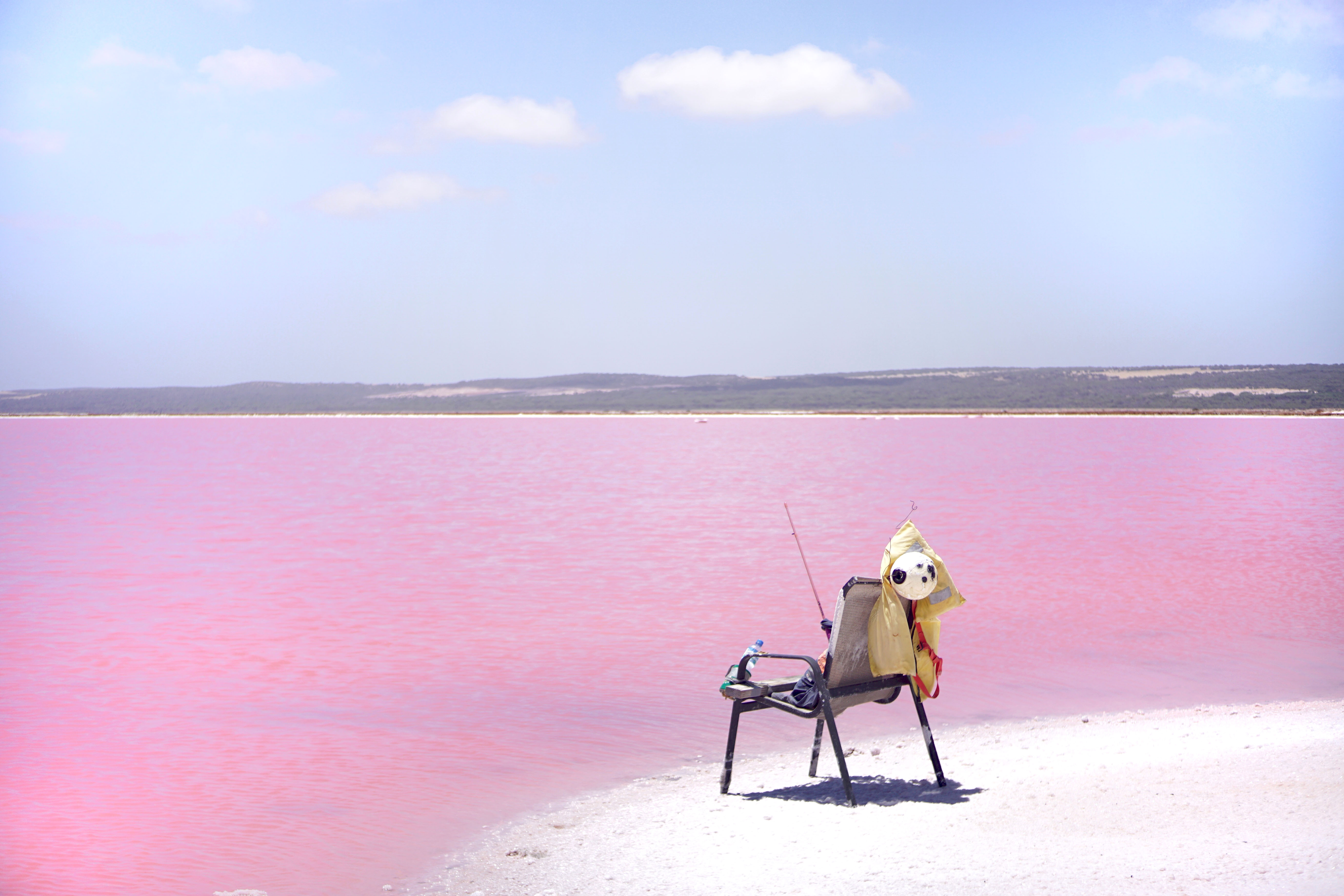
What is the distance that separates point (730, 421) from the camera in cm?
13975

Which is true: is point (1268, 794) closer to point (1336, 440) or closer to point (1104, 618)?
point (1104, 618)

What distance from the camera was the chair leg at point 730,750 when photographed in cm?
684

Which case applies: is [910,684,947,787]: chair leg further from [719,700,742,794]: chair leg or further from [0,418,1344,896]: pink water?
[0,418,1344,896]: pink water

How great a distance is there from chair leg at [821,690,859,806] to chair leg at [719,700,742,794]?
0.46 m

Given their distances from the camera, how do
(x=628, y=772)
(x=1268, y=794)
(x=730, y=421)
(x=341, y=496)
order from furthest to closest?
(x=730, y=421) < (x=341, y=496) < (x=628, y=772) < (x=1268, y=794)

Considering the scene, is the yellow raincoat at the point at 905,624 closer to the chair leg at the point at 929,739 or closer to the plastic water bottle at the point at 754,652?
the chair leg at the point at 929,739

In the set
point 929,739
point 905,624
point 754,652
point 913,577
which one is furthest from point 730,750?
point 913,577

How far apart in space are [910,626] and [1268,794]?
1886 millimetres

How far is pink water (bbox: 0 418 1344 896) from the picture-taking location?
24.8 feet

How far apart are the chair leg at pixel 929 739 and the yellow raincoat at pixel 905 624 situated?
3 centimetres

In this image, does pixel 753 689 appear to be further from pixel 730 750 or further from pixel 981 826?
pixel 981 826

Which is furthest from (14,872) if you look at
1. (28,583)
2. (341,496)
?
(341,496)

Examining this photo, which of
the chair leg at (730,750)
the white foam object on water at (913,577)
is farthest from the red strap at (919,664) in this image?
the chair leg at (730,750)

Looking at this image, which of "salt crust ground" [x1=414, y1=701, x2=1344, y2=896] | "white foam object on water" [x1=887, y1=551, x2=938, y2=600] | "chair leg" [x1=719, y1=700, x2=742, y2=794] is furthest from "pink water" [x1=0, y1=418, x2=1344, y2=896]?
"white foam object on water" [x1=887, y1=551, x2=938, y2=600]
